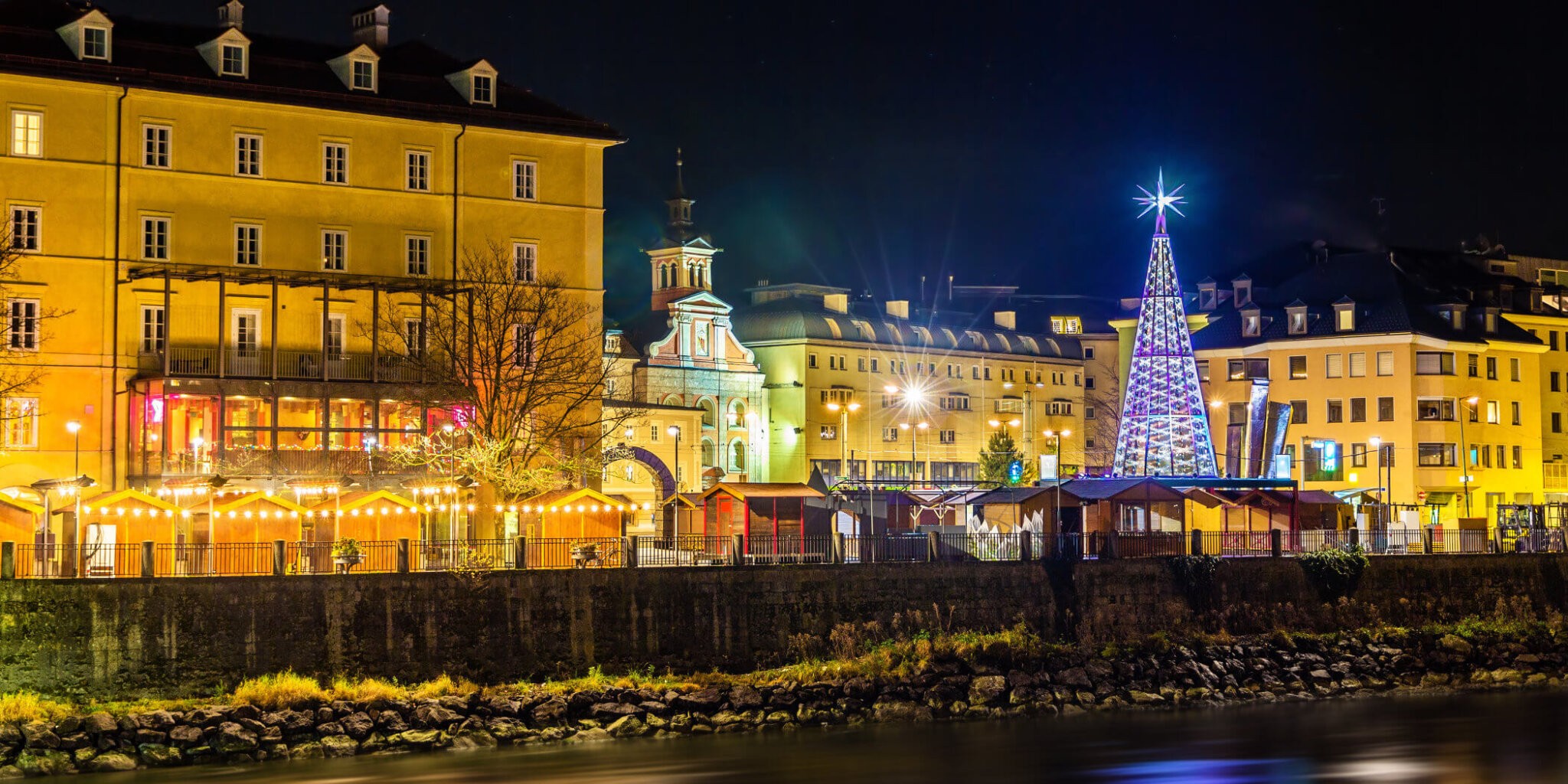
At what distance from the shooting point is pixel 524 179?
245 ft

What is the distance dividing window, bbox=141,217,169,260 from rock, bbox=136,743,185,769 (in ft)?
96.3

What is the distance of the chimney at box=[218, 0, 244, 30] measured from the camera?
7275 cm

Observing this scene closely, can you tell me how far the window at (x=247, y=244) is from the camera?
225ft

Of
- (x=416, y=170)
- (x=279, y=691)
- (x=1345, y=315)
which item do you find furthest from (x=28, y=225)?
(x=1345, y=315)

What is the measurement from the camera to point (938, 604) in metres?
53.8

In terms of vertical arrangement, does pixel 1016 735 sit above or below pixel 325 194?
below

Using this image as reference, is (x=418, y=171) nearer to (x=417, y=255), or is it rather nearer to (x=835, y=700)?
(x=417, y=255)

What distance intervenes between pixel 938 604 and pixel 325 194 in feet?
97.6

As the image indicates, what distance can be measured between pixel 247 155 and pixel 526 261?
37.2 ft

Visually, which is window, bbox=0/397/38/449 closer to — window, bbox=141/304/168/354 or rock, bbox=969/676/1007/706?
window, bbox=141/304/168/354

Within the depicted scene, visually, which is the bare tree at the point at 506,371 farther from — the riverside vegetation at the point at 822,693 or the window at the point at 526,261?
the riverside vegetation at the point at 822,693

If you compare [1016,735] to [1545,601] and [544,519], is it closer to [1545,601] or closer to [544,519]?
[544,519]

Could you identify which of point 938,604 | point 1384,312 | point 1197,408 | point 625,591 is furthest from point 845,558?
point 1384,312

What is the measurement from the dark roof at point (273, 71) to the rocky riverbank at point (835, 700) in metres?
30.7
